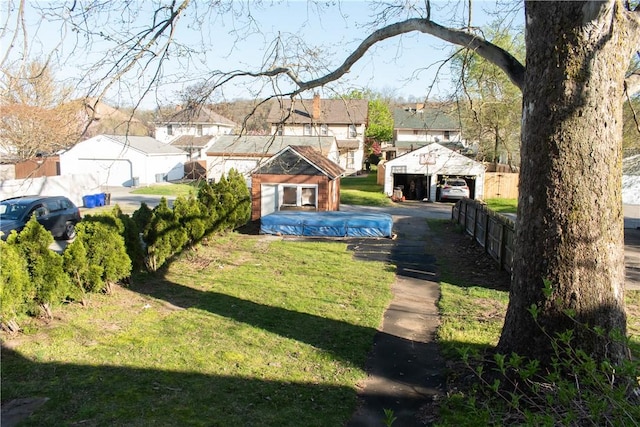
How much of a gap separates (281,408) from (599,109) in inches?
193

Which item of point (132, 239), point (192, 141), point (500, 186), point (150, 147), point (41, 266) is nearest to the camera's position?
point (41, 266)

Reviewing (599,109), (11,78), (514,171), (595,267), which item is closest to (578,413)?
(595,267)

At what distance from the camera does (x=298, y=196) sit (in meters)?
22.7

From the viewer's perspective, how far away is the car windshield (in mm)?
16534

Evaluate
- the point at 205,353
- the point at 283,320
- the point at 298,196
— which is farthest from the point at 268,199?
the point at 205,353

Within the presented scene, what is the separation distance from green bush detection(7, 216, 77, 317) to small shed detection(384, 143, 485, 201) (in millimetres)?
28059

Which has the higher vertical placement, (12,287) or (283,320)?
(12,287)

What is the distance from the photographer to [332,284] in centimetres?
1220

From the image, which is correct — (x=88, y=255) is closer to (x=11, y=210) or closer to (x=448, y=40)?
(x=448, y=40)

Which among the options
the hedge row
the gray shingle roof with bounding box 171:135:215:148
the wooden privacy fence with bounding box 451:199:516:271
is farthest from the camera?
the gray shingle roof with bounding box 171:135:215:148

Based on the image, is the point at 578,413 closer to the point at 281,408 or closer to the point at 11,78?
the point at 281,408

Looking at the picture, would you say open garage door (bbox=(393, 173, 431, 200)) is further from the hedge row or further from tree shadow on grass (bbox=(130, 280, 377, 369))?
tree shadow on grass (bbox=(130, 280, 377, 369))

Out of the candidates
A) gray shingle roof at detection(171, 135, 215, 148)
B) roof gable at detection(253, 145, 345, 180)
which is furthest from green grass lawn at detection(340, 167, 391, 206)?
gray shingle roof at detection(171, 135, 215, 148)

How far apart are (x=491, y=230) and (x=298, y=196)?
9.81m
